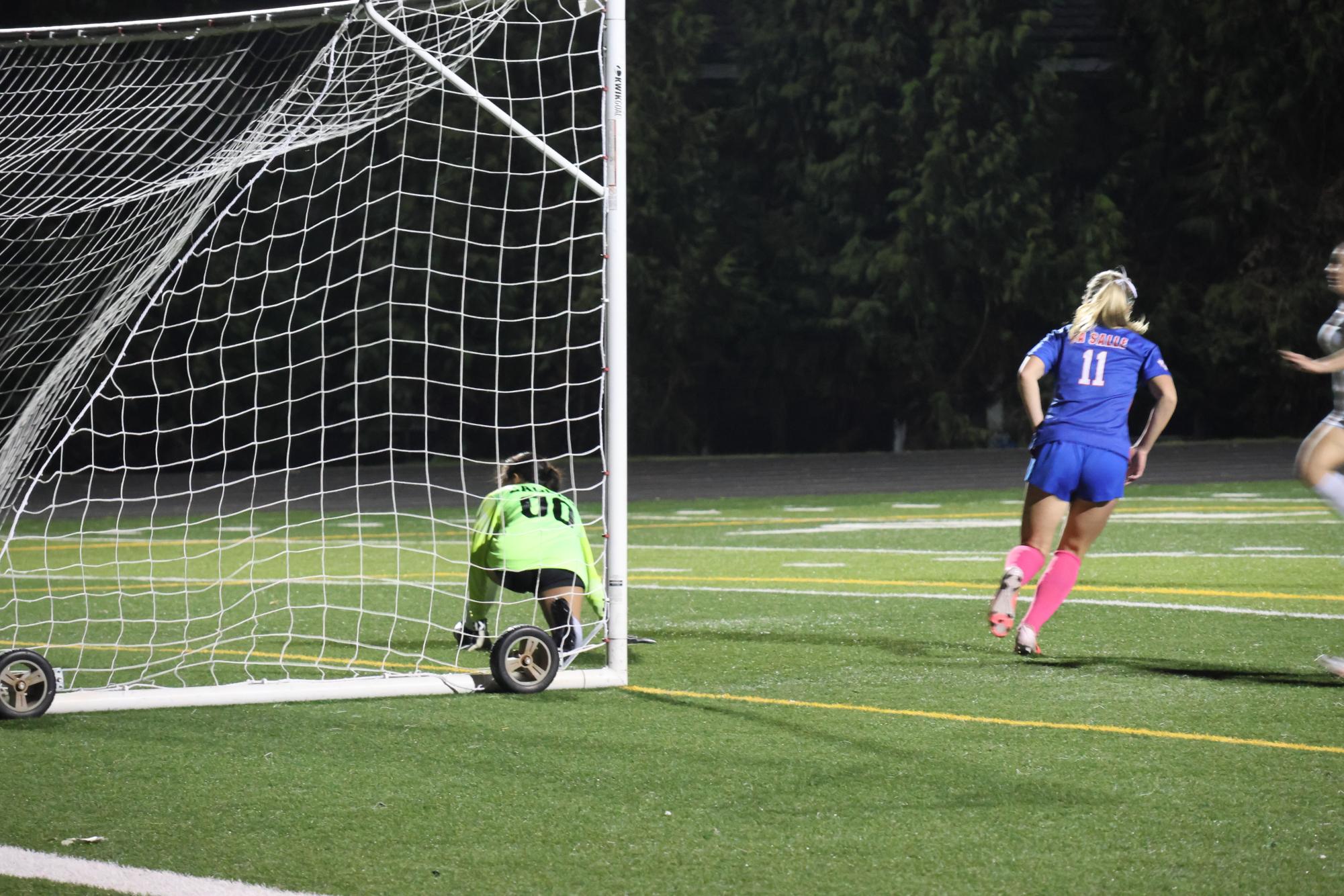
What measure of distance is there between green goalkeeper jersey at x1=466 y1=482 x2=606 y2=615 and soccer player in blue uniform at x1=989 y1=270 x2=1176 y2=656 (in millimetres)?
1937

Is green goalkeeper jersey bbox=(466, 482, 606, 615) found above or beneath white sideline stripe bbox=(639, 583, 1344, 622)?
above

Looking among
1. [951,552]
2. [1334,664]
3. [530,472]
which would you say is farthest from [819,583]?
[1334,664]

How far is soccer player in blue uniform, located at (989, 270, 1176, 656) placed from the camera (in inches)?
289

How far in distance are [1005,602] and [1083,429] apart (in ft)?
2.87

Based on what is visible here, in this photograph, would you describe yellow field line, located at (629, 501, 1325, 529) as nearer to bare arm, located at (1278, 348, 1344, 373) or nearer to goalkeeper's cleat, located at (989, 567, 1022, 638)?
goalkeeper's cleat, located at (989, 567, 1022, 638)

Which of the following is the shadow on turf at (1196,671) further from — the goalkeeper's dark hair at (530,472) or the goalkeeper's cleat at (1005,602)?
the goalkeeper's dark hair at (530,472)

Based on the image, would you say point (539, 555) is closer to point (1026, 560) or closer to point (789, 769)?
point (1026, 560)

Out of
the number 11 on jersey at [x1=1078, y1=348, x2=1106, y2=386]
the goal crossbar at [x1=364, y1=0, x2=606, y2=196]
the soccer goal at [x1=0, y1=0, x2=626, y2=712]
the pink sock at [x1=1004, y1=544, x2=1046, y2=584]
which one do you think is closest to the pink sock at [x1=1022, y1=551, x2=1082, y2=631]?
the pink sock at [x1=1004, y1=544, x2=1046, y2=584]

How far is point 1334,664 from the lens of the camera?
676cm

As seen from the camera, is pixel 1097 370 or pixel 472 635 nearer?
pixel 1097 370

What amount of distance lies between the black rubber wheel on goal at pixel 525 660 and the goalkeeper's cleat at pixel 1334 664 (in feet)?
10.3

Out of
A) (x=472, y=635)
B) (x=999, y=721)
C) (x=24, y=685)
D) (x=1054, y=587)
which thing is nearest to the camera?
(x=999, y=721)

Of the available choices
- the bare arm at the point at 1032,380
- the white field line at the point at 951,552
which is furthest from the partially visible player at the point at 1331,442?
the white field line at the point at 951,552

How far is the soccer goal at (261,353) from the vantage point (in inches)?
284
